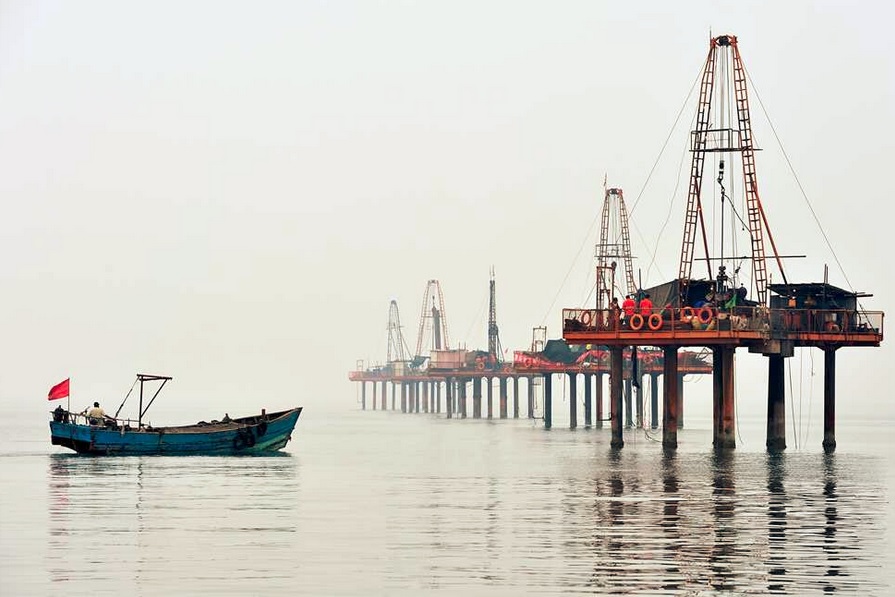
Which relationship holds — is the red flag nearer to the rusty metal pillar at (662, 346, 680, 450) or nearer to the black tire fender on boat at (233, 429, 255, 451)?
the black tire fender on boat at (233, 429, 255, 451)

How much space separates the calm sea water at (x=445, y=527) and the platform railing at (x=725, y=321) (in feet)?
26.9

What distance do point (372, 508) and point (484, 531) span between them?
1118cm

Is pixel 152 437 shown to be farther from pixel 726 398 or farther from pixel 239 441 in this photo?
pixel 726 398

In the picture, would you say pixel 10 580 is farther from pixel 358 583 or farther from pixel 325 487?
pixel 325 487

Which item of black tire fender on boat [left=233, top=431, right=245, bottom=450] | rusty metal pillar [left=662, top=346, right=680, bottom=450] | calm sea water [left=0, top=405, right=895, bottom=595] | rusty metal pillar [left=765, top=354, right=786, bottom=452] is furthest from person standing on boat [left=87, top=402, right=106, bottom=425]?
rusty metal pillar [left=765, top=354, right=786, bottom=452]

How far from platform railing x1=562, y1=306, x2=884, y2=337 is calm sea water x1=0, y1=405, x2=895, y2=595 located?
26.9ft

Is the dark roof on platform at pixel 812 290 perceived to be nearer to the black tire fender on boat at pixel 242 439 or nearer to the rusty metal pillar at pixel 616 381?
the rusty metal pillar at pixel 616 381

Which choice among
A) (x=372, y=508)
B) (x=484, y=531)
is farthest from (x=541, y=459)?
(x=484, y=531)

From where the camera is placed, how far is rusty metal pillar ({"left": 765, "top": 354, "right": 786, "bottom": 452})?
100188 millimetres

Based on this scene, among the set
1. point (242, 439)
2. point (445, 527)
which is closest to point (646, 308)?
point (242, 439)

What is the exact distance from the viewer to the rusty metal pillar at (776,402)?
100188 millimetres

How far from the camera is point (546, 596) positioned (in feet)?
121

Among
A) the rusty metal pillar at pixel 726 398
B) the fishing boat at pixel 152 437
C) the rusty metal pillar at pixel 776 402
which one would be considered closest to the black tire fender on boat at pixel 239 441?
the fishing boat at pixel 152 437

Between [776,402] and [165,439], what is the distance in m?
39.1
